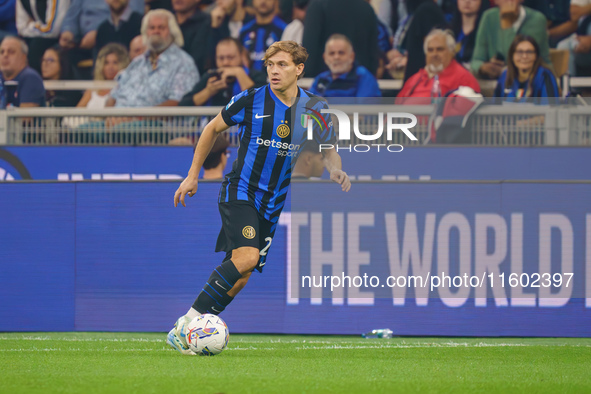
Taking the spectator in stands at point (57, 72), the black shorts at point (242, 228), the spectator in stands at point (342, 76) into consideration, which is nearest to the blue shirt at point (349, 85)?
the spectator in stands at point (342, 76)

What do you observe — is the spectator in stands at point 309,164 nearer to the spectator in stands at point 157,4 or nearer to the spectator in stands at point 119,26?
the spectator in stands at point 119,26

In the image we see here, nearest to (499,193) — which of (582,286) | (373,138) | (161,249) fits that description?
(582,286)

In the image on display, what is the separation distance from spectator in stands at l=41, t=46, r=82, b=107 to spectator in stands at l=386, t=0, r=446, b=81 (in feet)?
14.0

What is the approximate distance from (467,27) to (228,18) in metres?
3.14

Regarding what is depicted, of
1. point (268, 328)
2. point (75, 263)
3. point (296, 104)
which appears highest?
point (296, 104)

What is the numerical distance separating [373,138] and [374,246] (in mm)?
2046

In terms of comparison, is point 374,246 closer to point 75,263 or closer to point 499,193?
point 499,193

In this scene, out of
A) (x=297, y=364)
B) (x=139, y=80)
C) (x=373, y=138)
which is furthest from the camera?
(x=139, y=80)

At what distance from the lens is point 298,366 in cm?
496

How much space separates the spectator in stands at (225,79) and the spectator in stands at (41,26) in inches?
103

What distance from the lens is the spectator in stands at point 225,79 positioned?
10.6 metres

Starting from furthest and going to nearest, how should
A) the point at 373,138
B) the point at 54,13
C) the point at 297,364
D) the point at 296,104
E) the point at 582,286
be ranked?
the point at 54,13
the point at 373,138
the point at 582,286
the point at 296,104
the point at 297,364

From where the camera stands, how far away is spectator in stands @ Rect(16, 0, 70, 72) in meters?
12.0

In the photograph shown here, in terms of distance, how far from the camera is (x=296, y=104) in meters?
5.68
